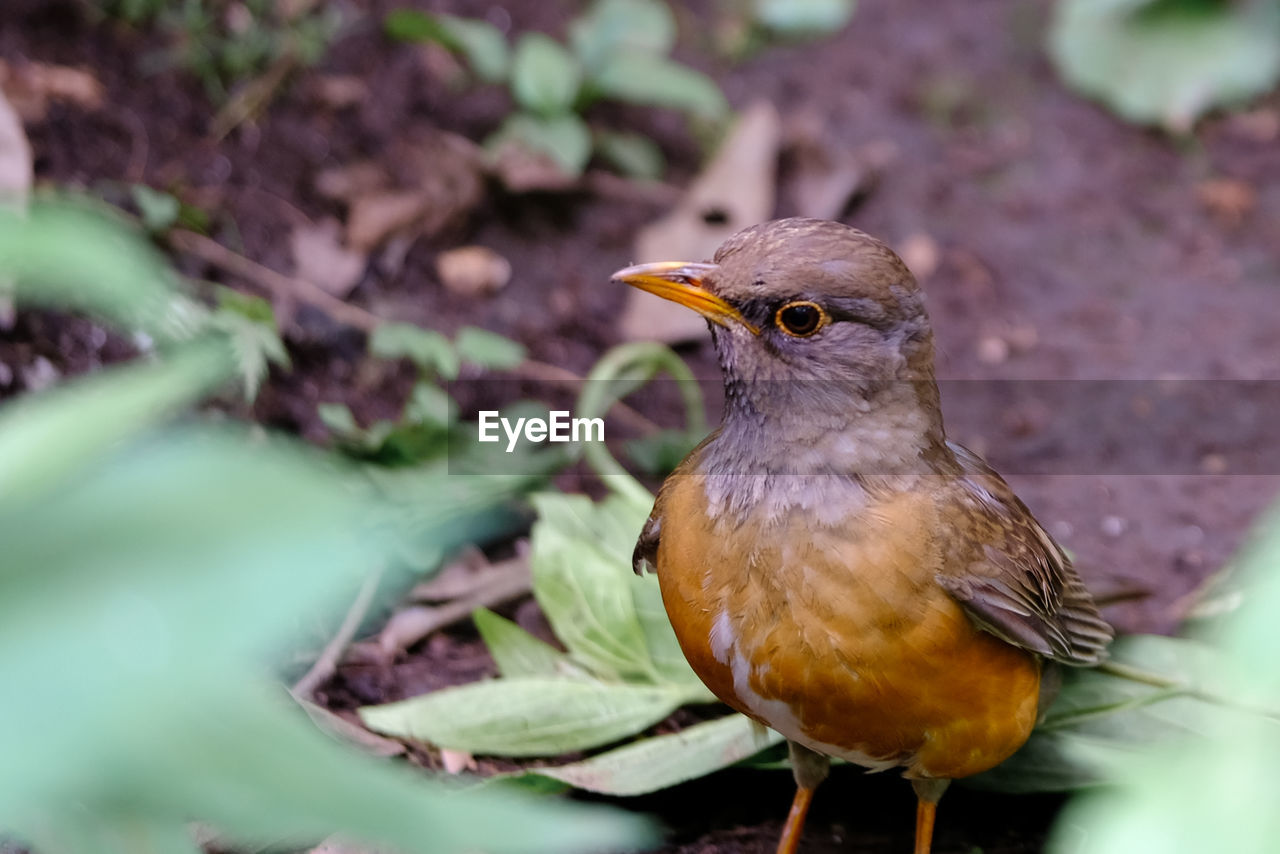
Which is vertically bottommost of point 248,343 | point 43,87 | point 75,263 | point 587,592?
point 587,592

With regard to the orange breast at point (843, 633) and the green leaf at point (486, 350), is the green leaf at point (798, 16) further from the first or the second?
the orange breast at point (843, 633)

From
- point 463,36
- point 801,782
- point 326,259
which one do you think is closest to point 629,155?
point 463,36

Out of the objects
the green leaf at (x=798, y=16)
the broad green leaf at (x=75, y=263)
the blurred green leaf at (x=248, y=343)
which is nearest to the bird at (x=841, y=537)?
the blurred green leaf at (x=248, y=343)

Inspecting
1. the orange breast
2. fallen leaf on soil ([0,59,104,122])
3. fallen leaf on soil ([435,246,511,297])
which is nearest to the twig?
the orange breast

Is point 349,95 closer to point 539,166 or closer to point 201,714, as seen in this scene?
point 539,166

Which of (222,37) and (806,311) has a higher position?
(222,37)

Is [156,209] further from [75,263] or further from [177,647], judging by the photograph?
[177,647]

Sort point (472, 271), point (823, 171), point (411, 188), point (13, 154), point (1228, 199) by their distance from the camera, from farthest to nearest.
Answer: point (1228, 199)
point (823, 171)
point (411, 188)
point (472, 271)
point (13, 154)

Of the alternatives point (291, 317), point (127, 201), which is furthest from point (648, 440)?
point (127, 201)
